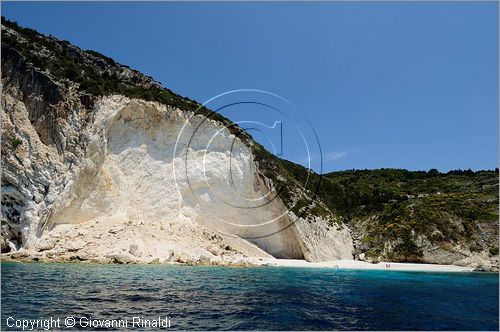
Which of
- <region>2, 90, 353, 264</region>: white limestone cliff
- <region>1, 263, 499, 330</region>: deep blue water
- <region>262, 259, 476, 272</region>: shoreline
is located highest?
<region>2, 90, 353, 264</region>: white limestone cliff

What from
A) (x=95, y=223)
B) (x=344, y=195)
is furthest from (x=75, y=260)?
(x=344, y=195)

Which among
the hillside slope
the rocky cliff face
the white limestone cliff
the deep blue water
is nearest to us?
the deep blue water

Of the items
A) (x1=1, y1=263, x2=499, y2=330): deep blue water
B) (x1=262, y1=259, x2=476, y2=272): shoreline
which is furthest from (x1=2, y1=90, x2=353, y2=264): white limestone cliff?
(x1=1, y1=263, x2=499, y2=330): deep blue water

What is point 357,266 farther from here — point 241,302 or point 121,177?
point 241,302

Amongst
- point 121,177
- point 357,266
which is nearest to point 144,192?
point 121,177

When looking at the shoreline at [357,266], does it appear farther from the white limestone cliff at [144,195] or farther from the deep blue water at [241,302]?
the deep blue water at [241,302]

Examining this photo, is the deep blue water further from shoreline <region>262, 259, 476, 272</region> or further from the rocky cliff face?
shoreline <region>262, 259, 476, 272</region>

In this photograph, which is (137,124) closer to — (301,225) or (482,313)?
(301,225)

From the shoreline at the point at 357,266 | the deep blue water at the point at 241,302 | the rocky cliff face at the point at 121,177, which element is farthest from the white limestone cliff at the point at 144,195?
the deep blue water at the point at 241,302
